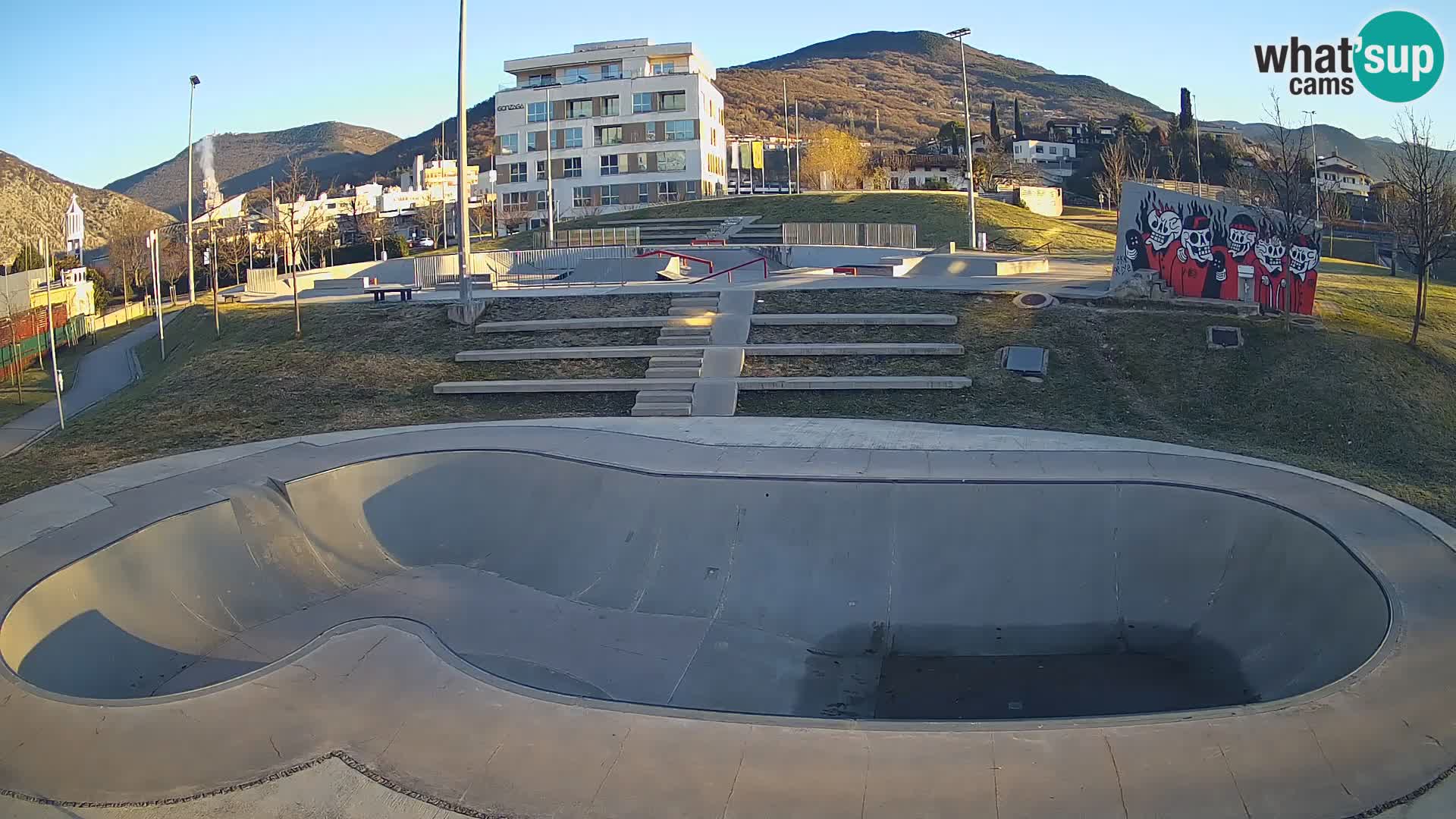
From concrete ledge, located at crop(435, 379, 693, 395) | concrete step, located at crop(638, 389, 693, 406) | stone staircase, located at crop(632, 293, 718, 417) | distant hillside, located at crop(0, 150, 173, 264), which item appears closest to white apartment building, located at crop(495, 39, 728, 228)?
distant hillside, located at crop(0, 150, 173, 264)

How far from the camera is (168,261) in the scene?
5881cm

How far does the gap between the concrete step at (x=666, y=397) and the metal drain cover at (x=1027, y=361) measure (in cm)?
731

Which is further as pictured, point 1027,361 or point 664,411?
point 1027,361

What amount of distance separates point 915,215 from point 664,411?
34.7 m

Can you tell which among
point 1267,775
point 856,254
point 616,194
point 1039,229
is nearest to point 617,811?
point 1267,775

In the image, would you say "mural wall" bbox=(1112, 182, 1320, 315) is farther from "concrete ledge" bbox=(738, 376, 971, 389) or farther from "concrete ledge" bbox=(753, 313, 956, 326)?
"concrete ledge" bbox=(738, 376, 971, 389)

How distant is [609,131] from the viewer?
71250 mm

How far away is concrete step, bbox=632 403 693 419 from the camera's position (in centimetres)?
2231

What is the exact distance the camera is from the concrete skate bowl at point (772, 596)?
12.5 meters

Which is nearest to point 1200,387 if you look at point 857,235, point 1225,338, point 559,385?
point 1225,338

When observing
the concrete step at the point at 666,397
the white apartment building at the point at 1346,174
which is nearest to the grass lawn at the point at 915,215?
the concrete step at the point at 666,397

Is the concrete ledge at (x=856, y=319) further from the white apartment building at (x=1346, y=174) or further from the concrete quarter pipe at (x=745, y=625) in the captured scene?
the white apartment building at (x=1346, y=174)

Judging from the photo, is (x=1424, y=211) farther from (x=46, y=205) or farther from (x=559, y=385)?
(x=46, y=205)

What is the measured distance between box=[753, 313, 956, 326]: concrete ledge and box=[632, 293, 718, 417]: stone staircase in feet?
5.72
